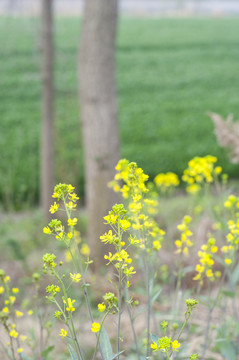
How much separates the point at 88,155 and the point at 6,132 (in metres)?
6.13

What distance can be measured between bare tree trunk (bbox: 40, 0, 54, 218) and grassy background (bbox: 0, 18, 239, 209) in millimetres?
205

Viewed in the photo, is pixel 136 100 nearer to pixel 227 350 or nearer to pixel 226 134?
pixel 226 134

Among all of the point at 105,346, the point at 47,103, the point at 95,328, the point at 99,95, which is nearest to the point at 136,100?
the point at 47,103

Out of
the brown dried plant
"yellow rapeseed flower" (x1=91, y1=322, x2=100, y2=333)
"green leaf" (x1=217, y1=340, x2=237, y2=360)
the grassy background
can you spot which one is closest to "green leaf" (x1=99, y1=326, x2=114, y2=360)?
A: "yellow rapeseed flower" (x1=91, y1=322, x2=100, y2=333)

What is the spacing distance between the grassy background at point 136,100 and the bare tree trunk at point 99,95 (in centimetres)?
95

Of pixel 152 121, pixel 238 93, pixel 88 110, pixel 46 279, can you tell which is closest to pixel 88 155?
pixel 88 110

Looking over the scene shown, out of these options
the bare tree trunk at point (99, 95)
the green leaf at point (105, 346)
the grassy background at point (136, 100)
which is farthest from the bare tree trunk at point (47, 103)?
the green leaf at point (105, 346)

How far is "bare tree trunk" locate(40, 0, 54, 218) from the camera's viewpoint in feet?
17.3

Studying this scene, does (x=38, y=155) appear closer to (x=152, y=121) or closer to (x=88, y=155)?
(x=152, y=121)

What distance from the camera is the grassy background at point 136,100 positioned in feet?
23.2

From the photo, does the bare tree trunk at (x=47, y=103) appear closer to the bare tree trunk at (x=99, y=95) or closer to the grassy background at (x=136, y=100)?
the grassy background at (x=136, y=100)

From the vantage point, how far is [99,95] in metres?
4.10

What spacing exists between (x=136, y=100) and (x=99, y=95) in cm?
839

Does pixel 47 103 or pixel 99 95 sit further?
pixel 47 103
